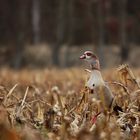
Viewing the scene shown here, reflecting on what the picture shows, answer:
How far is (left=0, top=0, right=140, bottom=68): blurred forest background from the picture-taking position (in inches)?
744

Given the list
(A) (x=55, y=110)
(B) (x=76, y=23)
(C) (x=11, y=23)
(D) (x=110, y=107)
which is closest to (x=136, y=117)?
(D) (x=110, y=107)

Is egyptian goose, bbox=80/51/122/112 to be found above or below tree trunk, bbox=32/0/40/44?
below

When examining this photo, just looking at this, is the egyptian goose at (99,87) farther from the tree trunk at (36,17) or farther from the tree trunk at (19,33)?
the tree trunk at (36,17)

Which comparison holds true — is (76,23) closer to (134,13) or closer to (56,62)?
(134,13)

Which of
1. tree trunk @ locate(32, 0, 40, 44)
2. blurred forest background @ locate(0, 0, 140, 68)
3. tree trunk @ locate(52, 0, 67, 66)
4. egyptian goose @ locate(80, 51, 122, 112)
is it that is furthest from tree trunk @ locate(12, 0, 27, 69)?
egyptian goose @ locate(80, 51, 122, 112)

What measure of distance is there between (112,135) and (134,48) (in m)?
23.3

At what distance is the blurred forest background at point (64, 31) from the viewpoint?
1889cm

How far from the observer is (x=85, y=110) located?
177 centimetres

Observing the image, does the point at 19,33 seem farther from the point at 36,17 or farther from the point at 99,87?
the point at 99,87

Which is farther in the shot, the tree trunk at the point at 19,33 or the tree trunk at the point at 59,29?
the tree trunk at the point at 59,29

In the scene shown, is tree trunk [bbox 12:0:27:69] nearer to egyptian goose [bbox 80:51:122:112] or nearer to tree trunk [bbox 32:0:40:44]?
tree trunk [bbox 32:0:40:44]

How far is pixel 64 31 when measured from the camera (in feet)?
72.8

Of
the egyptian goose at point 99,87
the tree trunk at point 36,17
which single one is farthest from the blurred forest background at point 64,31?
the egyptian goose at point 99,87

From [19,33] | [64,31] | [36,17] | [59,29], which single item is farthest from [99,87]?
[36,17]
